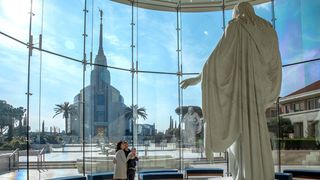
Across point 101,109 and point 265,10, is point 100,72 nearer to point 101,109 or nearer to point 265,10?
point 101,109

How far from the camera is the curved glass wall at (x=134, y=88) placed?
8281mm

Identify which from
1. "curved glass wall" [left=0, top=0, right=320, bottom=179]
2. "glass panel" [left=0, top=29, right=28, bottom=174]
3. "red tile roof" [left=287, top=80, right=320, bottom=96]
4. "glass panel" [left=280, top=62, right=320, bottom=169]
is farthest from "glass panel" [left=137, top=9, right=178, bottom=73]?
"glass panel" [left=0, top=29, right=28, bottom=174]

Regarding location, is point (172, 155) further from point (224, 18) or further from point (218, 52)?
point (218, 52)

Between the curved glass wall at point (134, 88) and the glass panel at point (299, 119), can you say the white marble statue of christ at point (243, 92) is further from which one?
the glass panel at point (299, 119)

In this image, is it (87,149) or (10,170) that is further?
(87,149)

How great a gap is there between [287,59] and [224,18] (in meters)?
2.20

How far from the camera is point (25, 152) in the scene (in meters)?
7.40

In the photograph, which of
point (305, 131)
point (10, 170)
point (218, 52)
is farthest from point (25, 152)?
point (305, 131)

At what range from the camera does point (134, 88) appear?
10.8 metres

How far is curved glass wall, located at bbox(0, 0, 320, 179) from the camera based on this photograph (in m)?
8.28

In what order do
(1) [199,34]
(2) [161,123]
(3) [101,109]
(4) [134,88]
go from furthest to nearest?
(1) [199,34] < (2) [161,123] < (4) [134,88] < (3) [101,109]

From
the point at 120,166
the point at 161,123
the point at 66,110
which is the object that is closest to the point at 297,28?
the point at 161,123

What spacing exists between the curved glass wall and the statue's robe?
4.92 metres

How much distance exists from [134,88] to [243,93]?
7366mm
